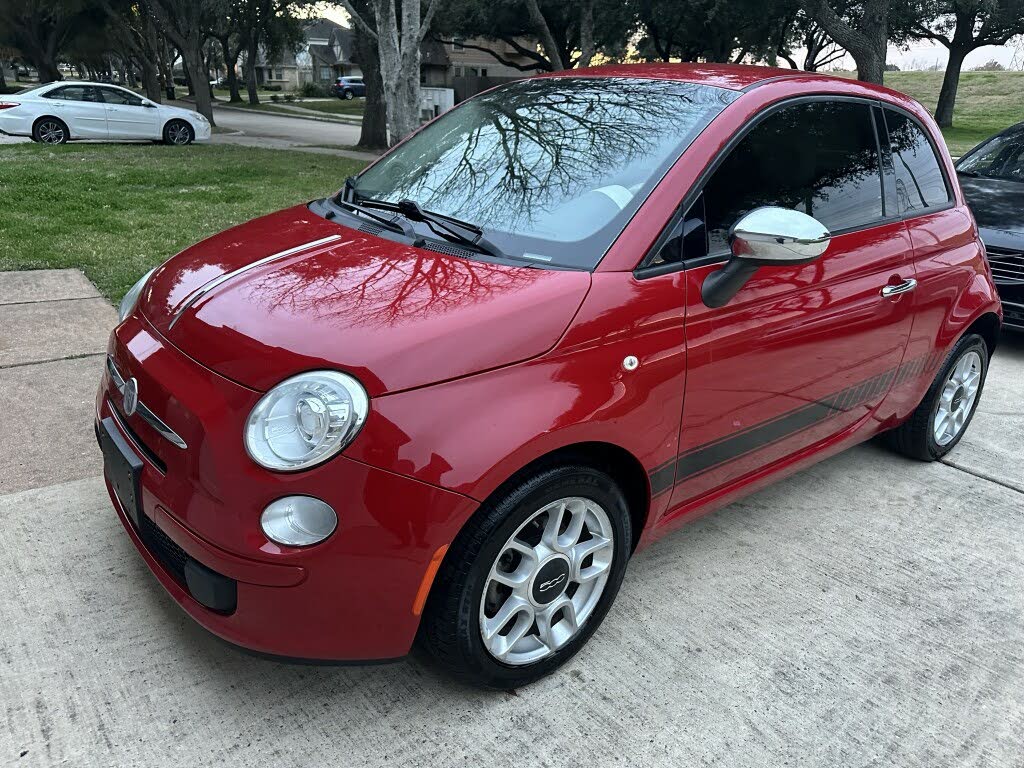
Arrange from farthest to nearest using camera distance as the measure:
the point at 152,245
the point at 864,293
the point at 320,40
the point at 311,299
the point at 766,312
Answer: the point at 320,40 < the point at 152,245 < the point at 864,293 < the point at 766,312 < the point at 311,299

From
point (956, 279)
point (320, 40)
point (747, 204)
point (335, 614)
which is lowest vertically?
point (335, 614)

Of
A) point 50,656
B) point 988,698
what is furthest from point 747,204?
point 50,656

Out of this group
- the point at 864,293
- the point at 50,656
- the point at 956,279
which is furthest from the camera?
the point at 956,279

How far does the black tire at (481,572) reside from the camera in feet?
6.91

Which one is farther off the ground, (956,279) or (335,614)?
(956,279)

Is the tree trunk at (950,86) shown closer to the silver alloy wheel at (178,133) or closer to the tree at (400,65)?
the tree at (400,65)

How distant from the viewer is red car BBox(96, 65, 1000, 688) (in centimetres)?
199

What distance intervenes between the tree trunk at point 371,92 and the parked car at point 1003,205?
13151mm

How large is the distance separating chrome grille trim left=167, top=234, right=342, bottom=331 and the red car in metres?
0.01

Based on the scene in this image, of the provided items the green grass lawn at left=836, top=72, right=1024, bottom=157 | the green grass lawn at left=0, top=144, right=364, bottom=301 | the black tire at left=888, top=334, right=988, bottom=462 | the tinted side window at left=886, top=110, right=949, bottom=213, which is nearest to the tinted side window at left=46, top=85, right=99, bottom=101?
the green grass lawn at left=0, top=144, right=364, bottom=301

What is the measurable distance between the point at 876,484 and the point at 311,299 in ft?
9.44

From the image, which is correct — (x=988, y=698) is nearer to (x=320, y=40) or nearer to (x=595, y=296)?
(x=595, y=296)

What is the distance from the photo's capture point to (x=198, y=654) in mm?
2486

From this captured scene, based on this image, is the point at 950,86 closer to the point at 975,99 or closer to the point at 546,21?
the point at 975,99
